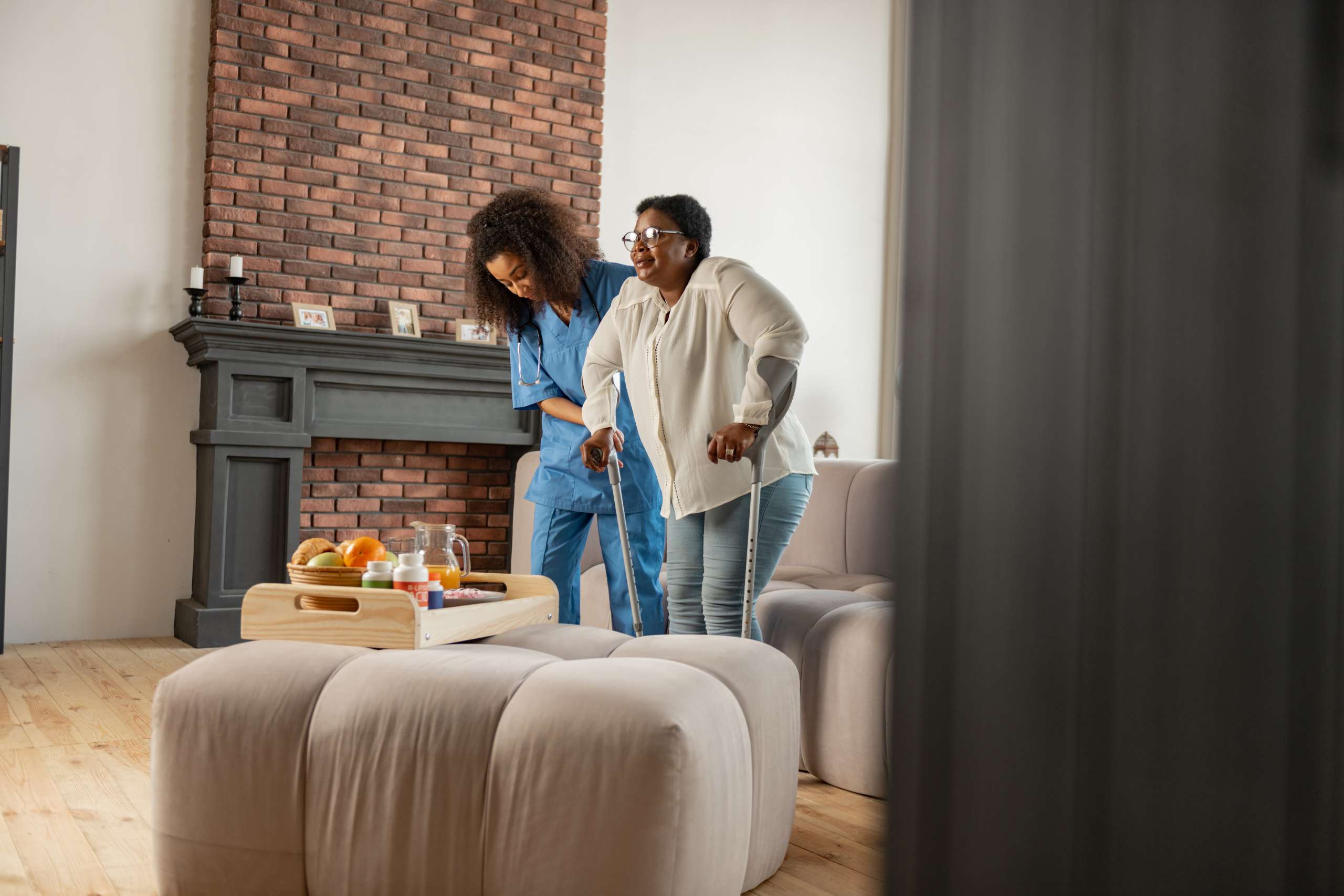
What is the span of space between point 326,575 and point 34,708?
1573 mm

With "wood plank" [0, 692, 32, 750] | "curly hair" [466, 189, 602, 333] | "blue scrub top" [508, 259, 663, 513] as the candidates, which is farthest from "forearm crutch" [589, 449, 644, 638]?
"wood plank" [0, 692, 32, 750]

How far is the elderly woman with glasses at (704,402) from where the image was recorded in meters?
2.20

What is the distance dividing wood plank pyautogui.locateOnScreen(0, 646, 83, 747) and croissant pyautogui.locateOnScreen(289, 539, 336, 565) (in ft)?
3.36

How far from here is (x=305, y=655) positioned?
162 cm

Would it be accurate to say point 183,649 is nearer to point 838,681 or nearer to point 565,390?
point 565,390

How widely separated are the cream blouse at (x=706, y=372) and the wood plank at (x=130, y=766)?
115 cm

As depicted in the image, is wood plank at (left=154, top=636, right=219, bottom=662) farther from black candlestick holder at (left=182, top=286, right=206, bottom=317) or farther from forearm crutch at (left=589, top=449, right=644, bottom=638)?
forearm crutch at (left=589, top=449, right=644, bottom=638)

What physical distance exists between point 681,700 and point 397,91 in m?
3.80

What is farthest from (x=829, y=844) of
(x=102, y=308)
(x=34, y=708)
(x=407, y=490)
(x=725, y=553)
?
(x=102, y=308)

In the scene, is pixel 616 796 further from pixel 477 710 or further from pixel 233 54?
pixel 233 54

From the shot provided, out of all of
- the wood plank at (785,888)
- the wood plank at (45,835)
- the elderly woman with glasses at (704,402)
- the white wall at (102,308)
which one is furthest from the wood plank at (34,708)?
the wood plank at (785,888)

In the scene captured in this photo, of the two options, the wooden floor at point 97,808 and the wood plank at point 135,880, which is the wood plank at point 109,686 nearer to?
the wooden floor at point 97,808

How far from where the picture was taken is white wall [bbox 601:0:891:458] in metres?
5.24

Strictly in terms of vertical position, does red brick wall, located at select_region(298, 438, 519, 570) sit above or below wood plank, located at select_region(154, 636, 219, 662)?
above
